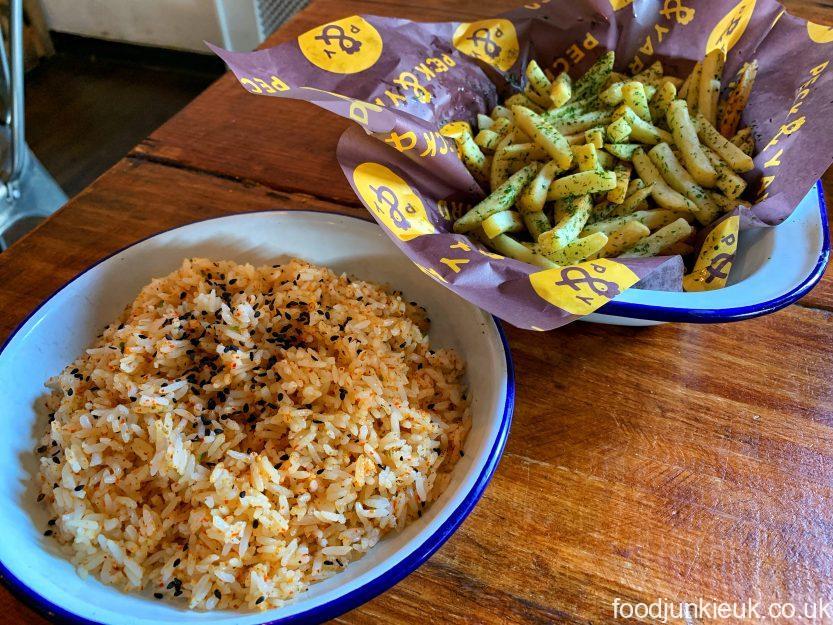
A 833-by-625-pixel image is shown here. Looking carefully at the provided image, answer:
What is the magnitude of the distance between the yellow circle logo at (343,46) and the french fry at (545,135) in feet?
1.01

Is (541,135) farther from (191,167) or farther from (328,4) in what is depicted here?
(328,4)

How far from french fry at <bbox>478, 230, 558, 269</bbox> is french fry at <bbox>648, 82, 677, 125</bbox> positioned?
0.40 metres

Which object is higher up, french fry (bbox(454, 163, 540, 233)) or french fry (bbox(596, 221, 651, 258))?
french fry (bbox(454, 163, 540, 233))

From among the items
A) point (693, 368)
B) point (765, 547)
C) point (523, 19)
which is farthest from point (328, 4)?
point (765, 547)

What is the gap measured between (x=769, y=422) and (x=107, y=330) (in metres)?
0.92

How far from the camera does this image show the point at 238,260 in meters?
1.02

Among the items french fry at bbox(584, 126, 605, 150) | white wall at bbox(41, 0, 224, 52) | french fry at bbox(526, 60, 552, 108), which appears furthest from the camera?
white wall at bbox(41, 0, 224, 52)

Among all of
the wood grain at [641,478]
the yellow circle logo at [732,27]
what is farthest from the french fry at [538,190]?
the yellow circle logo at [732,27]

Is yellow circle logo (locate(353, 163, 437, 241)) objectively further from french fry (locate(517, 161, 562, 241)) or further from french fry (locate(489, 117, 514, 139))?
french fry (locate(489, 117, 514, 139))

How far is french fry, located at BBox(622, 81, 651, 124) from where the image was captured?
3.80ft

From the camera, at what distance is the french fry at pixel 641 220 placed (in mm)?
1020

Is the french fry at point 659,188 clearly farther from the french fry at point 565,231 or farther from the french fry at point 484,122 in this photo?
the french fry at point 484,122

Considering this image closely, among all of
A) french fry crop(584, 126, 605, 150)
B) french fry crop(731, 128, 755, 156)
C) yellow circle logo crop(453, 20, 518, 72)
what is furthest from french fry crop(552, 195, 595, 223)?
yellow circle logo crop(453, 20, 518, 72)

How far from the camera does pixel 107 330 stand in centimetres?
91
